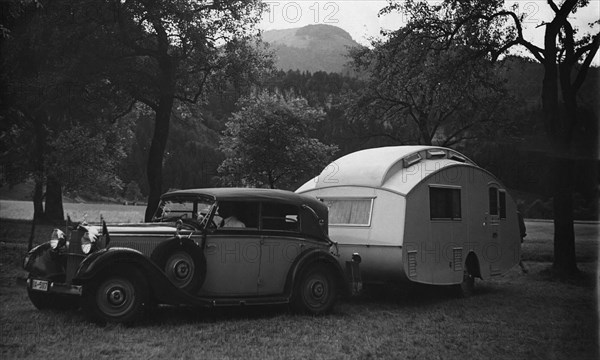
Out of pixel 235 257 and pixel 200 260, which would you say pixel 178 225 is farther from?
pixel 235 257

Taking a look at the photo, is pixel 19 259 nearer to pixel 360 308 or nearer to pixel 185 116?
pixel 360 308

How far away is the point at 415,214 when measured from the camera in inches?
466

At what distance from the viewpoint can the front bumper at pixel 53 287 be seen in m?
7.94

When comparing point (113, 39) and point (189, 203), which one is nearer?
point (189, 203)

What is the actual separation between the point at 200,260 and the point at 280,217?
5.60ft

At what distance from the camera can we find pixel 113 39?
70.7ft

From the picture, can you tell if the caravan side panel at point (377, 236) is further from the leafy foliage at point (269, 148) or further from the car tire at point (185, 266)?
the leafy foliage at point (269, 148)

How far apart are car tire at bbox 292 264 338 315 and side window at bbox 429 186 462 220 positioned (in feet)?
10.3

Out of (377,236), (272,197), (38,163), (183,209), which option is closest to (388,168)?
(377,236)

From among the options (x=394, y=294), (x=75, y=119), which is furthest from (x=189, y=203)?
(x=75, y=119)

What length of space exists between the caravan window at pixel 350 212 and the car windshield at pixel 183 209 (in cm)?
361

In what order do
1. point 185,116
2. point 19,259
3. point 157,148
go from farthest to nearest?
point 185,116 → point 157,148 → point 19,259

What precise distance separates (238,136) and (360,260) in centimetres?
2696

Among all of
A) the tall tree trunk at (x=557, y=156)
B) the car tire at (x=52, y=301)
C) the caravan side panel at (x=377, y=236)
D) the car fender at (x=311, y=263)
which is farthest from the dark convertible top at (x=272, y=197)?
the tall tree trunk at (x=557, y=156)
